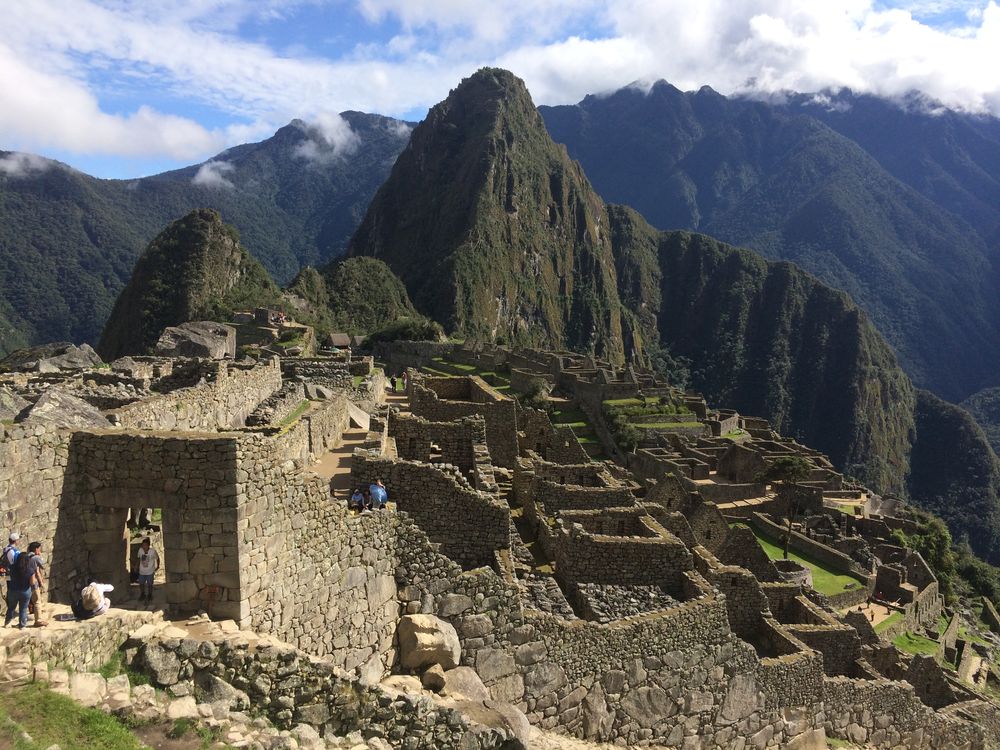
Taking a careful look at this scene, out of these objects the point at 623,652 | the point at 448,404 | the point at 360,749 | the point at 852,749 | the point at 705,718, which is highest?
the point at 448,404

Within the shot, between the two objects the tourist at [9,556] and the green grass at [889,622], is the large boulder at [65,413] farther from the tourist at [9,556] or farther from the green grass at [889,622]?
the green grass at [889,622]

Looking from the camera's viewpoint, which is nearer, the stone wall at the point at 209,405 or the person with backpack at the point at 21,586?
the person with backpack at the point at 21,586

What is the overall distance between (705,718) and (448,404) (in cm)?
917

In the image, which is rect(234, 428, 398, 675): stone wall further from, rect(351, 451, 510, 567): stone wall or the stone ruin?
rect(351, 451, 510, 567): stone wall

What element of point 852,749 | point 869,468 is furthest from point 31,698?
Answer: point 869,468

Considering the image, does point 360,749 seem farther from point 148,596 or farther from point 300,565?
point 148,596

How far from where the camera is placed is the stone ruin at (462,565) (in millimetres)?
6309

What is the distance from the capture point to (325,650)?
7363mm

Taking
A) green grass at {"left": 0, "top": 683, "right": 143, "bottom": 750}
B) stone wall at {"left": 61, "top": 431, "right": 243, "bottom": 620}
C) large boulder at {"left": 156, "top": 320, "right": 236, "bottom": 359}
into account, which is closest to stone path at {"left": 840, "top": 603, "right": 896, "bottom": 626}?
stone wall at {"left": 61, "top": 431, "right": 243, "bottom": 620}

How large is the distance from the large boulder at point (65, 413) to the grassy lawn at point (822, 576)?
24.1 meters

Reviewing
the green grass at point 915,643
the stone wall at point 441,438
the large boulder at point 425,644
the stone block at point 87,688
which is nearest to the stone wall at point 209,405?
the stone block at point 87,688

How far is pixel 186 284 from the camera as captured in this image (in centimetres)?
10131

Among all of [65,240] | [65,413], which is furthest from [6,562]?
[65,240]

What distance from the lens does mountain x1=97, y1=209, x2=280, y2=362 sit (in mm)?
93500
